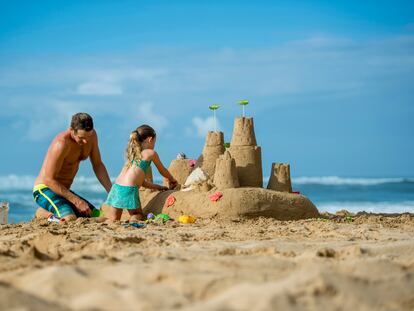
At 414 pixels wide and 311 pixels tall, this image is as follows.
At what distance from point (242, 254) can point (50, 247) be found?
1346mm

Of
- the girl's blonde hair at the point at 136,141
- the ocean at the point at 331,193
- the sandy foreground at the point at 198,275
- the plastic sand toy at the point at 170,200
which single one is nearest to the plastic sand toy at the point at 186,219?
the plastic sand toy at the point at 170,200

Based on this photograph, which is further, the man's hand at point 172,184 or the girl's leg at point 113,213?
the man's hand at point 172,184

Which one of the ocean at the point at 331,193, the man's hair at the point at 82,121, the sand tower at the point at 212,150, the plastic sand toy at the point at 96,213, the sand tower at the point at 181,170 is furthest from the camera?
the ocean at the point at 331,193

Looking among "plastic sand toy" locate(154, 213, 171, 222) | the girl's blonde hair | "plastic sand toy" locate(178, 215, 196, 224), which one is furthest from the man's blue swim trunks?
"plastic sand toy" locate(178, 215, 196, 224)

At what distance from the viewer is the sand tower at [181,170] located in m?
8.47

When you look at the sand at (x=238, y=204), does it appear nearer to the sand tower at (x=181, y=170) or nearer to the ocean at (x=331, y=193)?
the sand tower at (x=181, y=170)

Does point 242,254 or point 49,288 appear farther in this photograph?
point 242,254

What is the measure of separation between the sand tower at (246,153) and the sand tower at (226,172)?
16.1 inches

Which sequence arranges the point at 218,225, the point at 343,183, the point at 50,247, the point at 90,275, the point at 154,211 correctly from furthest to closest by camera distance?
1. the point at 343,183
2. the point at 154,211
3. the point at 218,225
4. the point at 50,247
5. the point at 90,275

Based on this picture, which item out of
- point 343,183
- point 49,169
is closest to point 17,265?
point 49,169

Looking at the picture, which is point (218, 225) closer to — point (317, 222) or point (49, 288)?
point (317, 222)

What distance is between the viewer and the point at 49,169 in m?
7.14

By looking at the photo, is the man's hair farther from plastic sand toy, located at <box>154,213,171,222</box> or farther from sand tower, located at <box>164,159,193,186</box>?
sand tower, located at <box>164,159,193,186</box>

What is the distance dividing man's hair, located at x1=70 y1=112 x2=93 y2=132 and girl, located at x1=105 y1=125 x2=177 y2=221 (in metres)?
0.53
